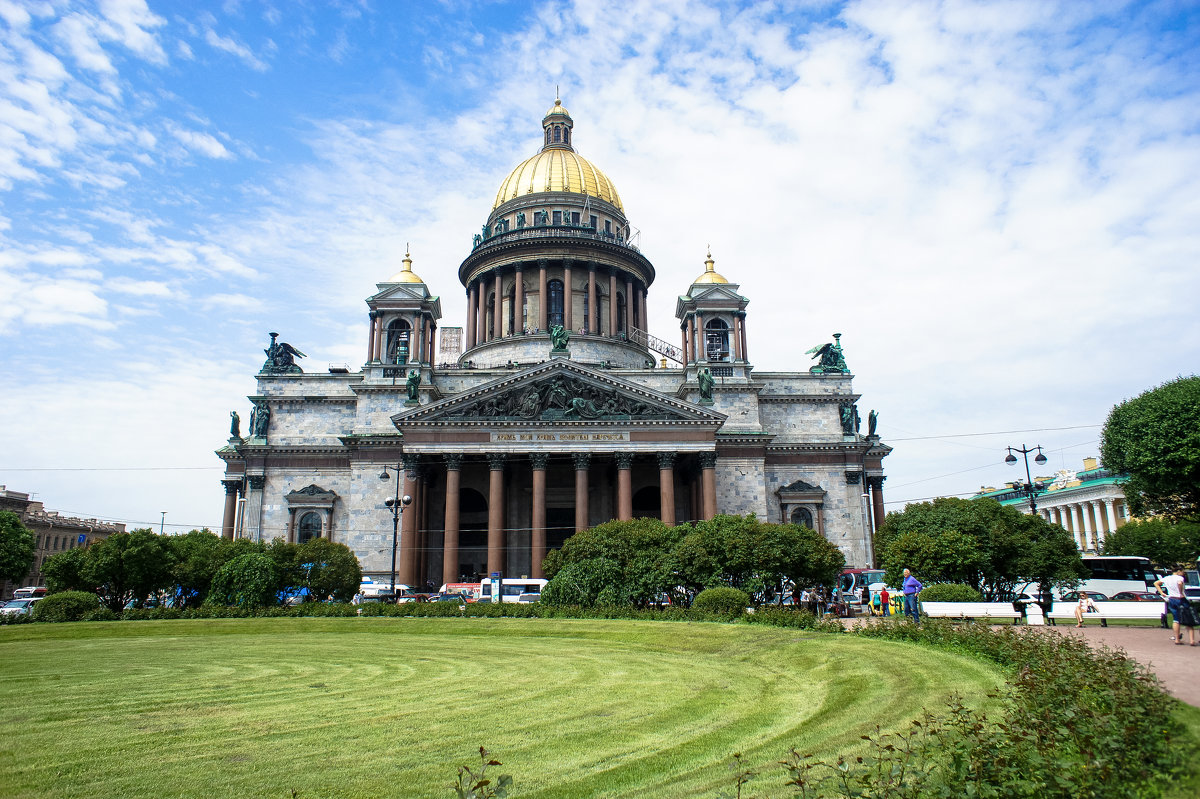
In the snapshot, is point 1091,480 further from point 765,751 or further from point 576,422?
point 765,751

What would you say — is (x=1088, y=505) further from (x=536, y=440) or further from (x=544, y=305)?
(x=536, y=440)

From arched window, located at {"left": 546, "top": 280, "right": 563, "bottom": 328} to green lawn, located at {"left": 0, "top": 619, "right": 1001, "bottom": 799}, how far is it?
45.4 meters

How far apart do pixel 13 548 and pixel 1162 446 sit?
3069 inches

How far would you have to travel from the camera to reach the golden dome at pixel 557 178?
71.9 metres

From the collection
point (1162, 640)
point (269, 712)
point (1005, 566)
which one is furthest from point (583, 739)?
point (1005, 566)

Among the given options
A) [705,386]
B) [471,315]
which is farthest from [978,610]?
[471,315]

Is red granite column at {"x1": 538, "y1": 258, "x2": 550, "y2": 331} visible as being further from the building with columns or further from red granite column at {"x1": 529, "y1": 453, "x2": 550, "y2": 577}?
the building with columns

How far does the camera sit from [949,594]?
28.9 metres

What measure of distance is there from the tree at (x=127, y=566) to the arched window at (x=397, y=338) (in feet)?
80.7

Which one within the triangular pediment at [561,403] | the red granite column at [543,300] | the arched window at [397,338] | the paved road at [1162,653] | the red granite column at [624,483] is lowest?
the paved road at [1162,653]

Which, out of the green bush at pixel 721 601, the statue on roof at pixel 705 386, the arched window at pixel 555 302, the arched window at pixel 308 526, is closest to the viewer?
the green bush at pixel 721 601

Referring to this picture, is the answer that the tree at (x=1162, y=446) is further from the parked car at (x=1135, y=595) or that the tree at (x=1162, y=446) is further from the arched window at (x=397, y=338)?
the arched window at (x=397, y=338)

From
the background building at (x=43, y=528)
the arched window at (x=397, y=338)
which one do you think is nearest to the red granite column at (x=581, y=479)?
the arched window at (x=397, y=338)

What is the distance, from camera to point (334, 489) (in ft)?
183
